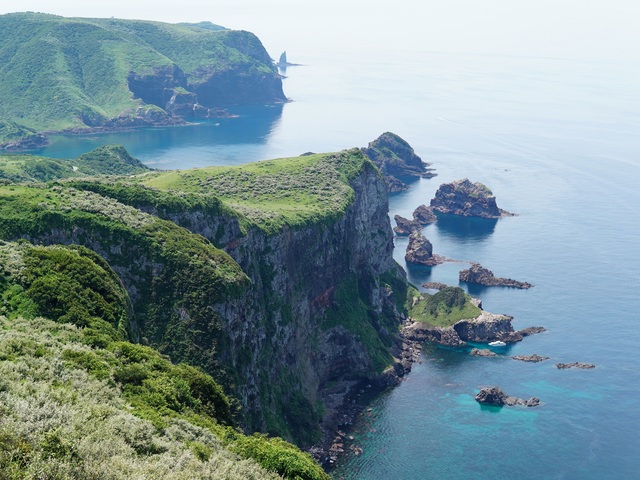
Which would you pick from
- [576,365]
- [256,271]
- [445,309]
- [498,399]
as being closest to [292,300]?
[256,271]

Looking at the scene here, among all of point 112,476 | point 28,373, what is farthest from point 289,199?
point 112,476

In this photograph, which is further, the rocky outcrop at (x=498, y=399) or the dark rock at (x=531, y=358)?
the dark rock at (x=531, y=358)

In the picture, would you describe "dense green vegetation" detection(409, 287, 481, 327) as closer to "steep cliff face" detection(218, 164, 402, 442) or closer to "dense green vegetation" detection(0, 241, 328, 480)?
"steep cliff face" detection(218, 164, 402, 442)

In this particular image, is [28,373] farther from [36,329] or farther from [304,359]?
[304,359]

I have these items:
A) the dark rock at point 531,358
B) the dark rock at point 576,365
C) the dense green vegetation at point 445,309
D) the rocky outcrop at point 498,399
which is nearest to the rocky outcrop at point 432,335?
the dense green vegetation at point 445,309

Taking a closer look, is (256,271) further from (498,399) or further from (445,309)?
(445,309)

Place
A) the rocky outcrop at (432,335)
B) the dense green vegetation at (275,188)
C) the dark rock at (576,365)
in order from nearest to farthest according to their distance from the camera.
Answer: the dense green vegetation at (275,188)
the dark rock at (576,365)
the rocky outcrop at (432,335)

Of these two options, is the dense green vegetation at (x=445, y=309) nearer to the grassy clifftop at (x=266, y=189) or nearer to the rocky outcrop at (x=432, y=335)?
the rocky outcrop at (x=432, y=335)
